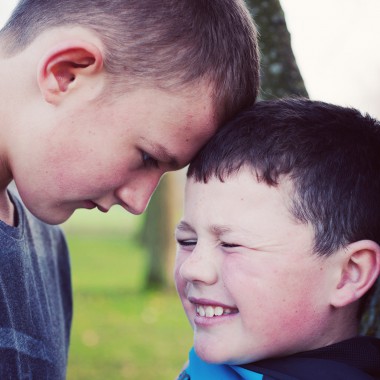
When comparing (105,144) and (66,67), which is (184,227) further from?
(66,67)

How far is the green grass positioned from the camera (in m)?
7.36

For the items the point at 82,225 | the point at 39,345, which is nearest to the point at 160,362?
the point at 39,345

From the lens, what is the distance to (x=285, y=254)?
6.97ft

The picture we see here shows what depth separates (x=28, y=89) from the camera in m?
2.34

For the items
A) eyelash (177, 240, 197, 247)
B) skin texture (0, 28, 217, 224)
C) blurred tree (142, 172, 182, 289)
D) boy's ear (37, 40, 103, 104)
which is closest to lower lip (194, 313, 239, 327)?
eyelash (177, 240, 197, 247)

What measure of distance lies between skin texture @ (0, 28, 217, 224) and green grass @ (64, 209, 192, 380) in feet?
16.3

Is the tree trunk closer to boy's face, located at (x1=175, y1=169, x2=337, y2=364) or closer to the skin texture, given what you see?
the skin texture

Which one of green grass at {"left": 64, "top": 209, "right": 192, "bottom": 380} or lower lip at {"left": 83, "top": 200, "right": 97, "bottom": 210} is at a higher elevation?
green grass at {"left": 64, "top": 209, "right": 192, "bottom": 380}

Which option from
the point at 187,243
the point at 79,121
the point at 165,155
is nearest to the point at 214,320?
the point at 187,243

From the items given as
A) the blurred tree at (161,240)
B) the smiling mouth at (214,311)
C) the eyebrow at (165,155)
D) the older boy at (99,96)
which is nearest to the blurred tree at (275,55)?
the older boy at (99,96)

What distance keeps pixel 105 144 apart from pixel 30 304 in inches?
24.1

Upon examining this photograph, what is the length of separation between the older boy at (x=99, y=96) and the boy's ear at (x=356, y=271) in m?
0.64

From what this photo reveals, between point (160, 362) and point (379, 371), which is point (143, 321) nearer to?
point (160, 362)

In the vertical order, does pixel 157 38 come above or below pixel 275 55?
below
